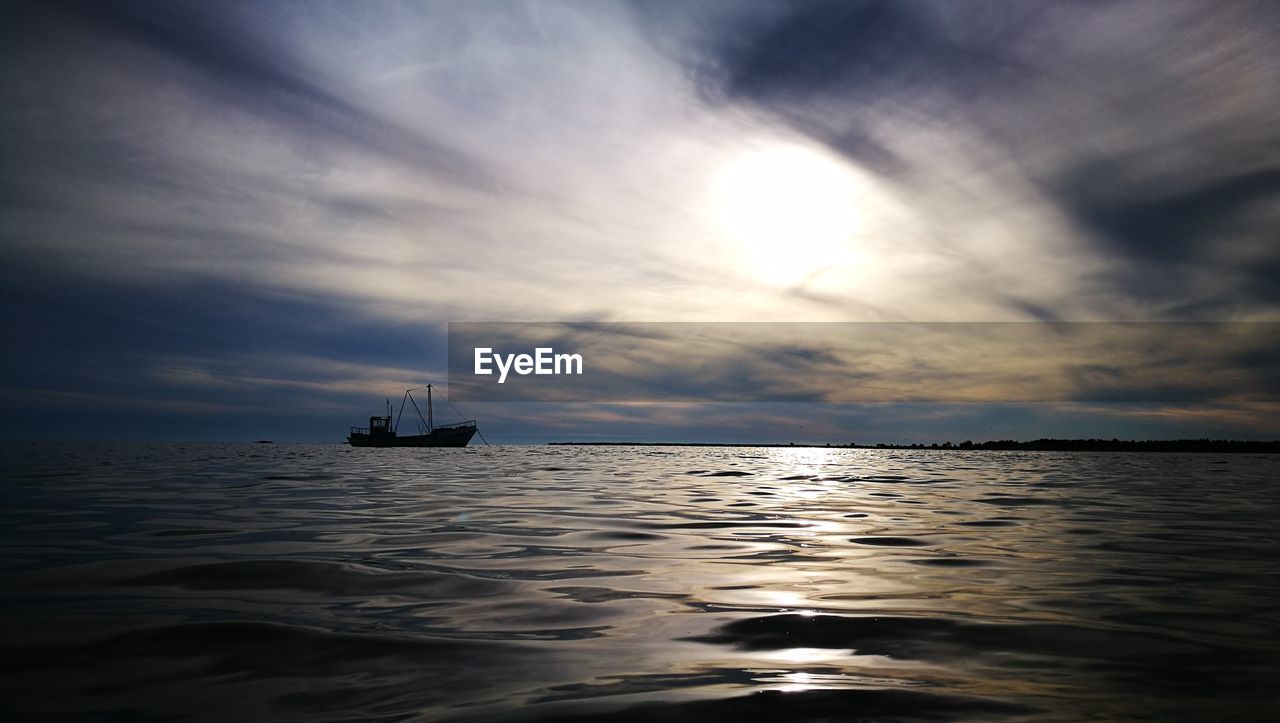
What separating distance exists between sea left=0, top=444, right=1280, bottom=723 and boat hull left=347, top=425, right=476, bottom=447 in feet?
442

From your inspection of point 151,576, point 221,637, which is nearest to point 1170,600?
point 221,637

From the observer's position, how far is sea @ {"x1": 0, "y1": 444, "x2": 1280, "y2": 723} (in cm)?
403

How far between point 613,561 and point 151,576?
5.17 metres

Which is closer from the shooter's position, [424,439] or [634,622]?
[634,622]

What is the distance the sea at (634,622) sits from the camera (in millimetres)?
4027

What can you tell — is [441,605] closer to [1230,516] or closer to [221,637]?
[221,637]

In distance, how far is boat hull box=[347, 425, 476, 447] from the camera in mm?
141375

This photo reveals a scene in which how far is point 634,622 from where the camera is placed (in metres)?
6.02

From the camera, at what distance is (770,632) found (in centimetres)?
562

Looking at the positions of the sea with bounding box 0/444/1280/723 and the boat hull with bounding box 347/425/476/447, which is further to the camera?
the boat hull with bounding box 347/425/476/447

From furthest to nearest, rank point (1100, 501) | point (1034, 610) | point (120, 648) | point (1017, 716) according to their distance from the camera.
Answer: point (1100, 501)
point (1034, 610)
point (120, 648)
point (1017, 716)

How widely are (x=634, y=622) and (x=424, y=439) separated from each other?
145 meters

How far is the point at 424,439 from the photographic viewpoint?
472 feet

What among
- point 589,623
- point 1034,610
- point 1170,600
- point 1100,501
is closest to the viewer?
point 589,623
